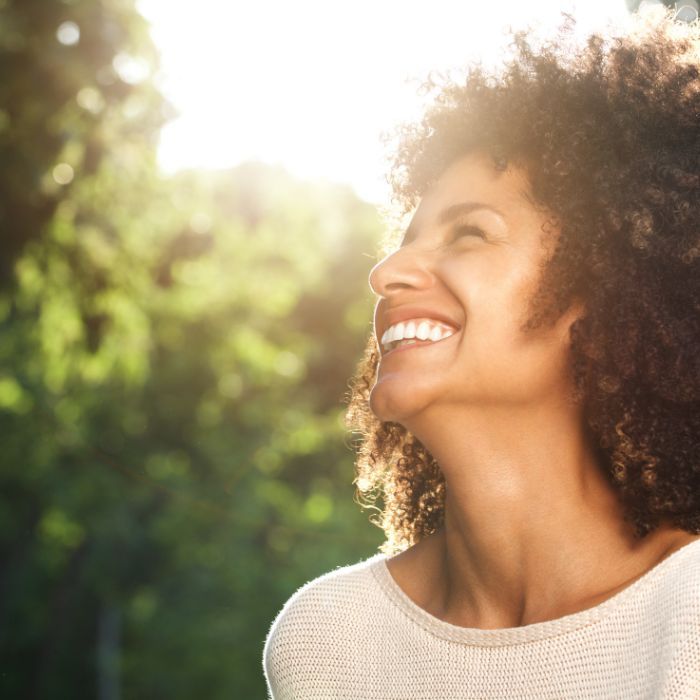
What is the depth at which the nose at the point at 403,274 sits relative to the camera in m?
2.36

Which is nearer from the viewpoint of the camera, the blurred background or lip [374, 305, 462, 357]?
lip [374, 305, 462, 357]

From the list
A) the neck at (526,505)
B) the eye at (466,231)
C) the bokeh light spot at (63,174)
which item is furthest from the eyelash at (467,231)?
the bokeh light spot at (63,174)

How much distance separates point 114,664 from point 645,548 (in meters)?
17.5

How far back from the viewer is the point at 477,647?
2248mm

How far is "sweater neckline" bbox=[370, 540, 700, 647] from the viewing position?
2.07 metres

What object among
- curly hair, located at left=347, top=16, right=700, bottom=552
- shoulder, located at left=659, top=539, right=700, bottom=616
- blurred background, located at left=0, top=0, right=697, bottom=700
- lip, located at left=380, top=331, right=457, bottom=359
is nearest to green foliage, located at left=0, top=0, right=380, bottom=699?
blurred background, located at left=0, top=0, right=697, bottom=700

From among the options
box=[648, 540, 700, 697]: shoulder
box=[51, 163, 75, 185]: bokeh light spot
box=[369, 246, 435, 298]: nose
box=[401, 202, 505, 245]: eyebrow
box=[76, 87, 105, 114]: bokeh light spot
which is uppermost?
box=[76, 87, 105, 114]: bokeh light spot

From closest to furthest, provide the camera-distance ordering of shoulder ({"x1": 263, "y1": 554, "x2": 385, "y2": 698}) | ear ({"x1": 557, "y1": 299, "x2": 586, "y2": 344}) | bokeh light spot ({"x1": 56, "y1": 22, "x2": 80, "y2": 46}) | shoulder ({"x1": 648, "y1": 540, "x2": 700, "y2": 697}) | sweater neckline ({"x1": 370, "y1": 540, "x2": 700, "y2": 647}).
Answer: shoulder ({"x1": 648, "y1": 540, "x2": 700, "y2": 697}) → sweater neckline ({"x1": 370, "y1": 540, "x2": 700, "y2": 647}) → ear ({"x1": 557, "y1": 299, "x2": 586, "y2": 344}) → shoulder ({"x1": 263, "y1": 554, "x2": 385, "y2": 698}) → bokeh light spot ({"x1": 56, "y1": 22, "x2": 80, "y2": 46})

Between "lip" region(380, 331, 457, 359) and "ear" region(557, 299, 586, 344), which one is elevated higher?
"ear" region(557, 299, 586, 344)

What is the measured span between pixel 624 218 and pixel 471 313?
387 millimetres

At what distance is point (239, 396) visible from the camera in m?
19.7

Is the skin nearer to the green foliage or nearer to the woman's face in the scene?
the woman's face

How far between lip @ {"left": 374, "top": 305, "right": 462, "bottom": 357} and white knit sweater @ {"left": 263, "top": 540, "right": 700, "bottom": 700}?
56cm

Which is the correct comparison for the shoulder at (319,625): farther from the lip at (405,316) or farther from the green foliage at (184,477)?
the green foliage at (184,477)
